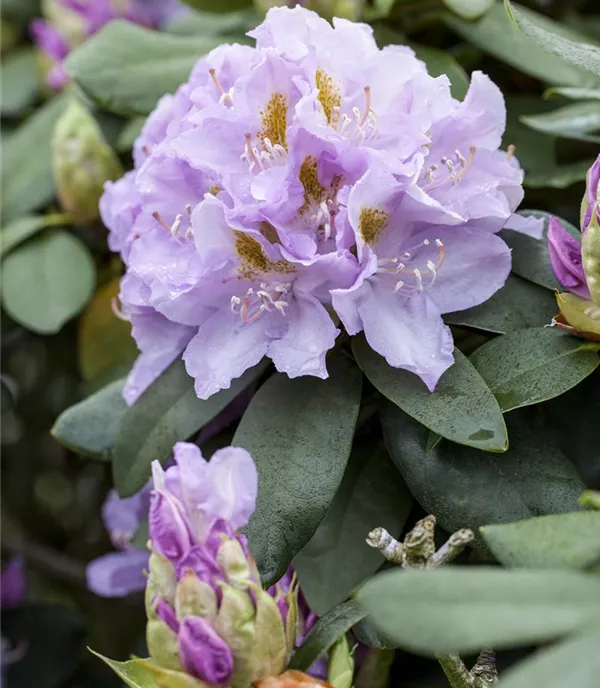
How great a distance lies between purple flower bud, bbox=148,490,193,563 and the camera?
0.59 metres

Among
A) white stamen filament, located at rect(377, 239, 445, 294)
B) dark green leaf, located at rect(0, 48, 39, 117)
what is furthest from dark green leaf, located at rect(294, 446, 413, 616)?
dark green leaf, located at rect(0, 48, 39, 117)

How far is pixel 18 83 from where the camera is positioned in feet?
4.71

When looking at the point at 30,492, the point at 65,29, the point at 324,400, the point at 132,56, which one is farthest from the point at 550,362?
the point at 30,492

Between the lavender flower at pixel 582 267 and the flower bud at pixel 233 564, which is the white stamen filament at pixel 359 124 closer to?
the lavender flower at pixel 582 267

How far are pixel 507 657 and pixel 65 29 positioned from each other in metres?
1.08

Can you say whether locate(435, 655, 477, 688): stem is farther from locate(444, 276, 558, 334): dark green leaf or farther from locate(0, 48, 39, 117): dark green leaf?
locate(0, 48, 39, 117): dark green leaf

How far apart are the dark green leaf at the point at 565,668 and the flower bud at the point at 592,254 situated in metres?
0.33

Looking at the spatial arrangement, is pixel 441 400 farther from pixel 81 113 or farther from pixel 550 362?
pixel 81 113

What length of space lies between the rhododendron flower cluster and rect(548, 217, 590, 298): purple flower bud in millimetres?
48

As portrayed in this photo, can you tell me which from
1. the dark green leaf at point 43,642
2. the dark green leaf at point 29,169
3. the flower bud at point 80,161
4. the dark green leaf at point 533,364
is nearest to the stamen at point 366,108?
the dark green leaf at point 533,364

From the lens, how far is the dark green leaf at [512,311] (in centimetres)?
77

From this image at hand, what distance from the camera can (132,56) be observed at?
3.62 feet

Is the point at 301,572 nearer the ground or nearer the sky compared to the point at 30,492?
→ nearer the sky

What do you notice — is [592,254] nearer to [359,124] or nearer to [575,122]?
[359,124]
